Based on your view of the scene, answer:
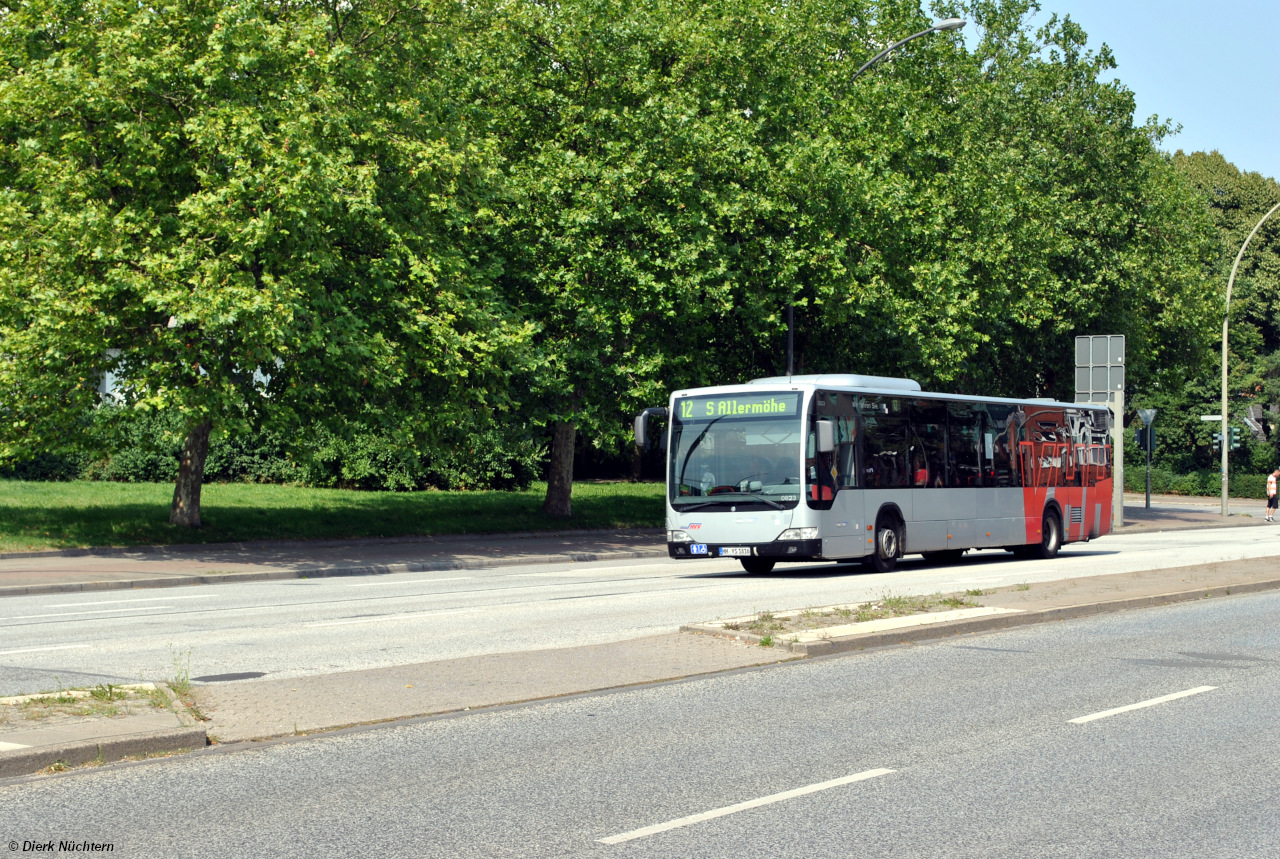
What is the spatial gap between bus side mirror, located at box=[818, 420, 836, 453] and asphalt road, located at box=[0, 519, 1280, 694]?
2028 mm

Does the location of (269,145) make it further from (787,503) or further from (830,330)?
(830,330)

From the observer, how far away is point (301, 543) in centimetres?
2567

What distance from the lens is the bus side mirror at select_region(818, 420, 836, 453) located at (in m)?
20.2

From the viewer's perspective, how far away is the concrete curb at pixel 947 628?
11.1 meters

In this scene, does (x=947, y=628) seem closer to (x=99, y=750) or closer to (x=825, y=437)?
(x=99, y=750)

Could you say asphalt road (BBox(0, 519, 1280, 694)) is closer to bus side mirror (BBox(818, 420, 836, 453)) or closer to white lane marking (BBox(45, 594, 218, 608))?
white lane marking (BBox(45, 594, 218, 608))

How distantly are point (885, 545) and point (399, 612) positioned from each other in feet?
32.2

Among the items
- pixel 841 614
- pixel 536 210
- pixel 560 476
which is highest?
pixel 536 210

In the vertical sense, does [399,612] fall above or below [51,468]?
below

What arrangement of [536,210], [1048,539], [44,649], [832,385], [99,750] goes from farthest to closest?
[536,210]
[1048,539]
[832,385]
[44,649]
[99,750]

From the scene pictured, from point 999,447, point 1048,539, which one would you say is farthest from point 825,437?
point 1048,539

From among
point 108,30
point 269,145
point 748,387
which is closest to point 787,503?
point 748,387

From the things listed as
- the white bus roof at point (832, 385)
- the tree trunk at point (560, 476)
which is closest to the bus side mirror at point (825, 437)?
the white bus roof at point (832, 385)

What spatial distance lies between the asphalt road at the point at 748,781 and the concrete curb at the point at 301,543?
16110 millimetres
